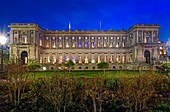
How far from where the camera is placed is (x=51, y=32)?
89000mm

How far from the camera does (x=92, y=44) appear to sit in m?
90.6

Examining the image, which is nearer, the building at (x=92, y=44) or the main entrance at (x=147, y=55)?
the main entrance at (x=147, y=55)

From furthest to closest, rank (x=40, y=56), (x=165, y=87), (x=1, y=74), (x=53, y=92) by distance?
(x=40, y=56), (x=1, y=74), (x=165, y=87), (x=53, y=92)

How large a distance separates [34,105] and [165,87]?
9215mm

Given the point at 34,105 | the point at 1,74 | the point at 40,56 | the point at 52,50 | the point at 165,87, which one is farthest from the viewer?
the point at 52,50

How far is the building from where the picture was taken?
251 feet

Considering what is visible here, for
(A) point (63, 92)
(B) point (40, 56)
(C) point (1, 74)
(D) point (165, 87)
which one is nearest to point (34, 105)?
(A) point (63, 92)

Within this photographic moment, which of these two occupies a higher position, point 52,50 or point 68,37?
point 68,37

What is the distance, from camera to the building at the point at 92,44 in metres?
76.6

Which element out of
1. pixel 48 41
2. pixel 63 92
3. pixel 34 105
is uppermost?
pixel 48 41

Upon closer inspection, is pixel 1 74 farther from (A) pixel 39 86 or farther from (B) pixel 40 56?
(B) pixel 40 56

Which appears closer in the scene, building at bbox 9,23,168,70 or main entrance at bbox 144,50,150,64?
main entrance at bbox 144,50,150,64

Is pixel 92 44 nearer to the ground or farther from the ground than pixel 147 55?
farther from the ground

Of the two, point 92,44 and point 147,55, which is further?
point 92,44
